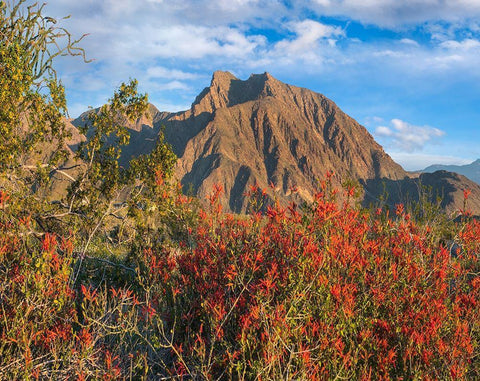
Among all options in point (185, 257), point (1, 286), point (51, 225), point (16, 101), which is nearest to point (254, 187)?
point (185, 257)

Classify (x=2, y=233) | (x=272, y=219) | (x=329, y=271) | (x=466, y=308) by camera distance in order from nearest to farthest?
1. (x=329, y=271)
2. (x=466, y=308)
3. (x=272, y=219)
4. (x=2, y=233)

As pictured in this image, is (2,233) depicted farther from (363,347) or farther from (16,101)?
(363,347)

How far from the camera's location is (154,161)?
9.05 metres

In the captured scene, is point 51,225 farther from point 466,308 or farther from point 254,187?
point 466,308

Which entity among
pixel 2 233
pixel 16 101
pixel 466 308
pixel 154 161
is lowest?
pixel 466 308

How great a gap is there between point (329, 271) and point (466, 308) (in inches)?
86.7

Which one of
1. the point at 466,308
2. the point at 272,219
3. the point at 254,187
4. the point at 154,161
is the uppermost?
the point at 154,161

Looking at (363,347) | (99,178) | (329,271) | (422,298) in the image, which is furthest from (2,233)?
(422,298)

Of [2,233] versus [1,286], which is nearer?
[1,286]

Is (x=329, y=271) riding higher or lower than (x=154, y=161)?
lower

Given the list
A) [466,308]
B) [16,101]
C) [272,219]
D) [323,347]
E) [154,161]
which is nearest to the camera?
[323,347]

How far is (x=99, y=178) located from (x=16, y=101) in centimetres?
259

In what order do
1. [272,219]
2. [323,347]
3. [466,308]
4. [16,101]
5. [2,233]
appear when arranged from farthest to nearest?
[16,101] < [2,233] < [272,219] < [466,308] < [323,347]

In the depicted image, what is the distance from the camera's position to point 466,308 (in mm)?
4730
